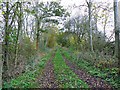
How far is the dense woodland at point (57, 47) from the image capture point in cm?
599

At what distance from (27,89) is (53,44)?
1555 cm

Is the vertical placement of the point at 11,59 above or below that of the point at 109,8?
below

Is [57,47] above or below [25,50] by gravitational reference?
below

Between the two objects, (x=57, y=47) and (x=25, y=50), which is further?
(x=57, y=47)

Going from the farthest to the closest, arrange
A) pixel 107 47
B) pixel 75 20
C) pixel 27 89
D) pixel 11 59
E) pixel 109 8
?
1. pixel 75 20
2. pixel 109 8
3. pixel 107 47
4. pixel 11 59
5. pixel 27 89

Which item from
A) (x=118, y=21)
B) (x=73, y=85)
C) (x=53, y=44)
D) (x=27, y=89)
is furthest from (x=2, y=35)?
(x=53, y=44)

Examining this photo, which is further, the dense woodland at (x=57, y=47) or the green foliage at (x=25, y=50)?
the green foliage at (x=25, y=50)

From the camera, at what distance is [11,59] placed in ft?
23.6

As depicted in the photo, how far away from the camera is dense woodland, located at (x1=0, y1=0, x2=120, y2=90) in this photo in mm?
5992

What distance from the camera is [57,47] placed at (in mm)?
21031

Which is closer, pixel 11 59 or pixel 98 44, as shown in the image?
pixel 11 59

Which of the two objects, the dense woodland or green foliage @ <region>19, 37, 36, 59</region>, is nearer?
the dense woodland

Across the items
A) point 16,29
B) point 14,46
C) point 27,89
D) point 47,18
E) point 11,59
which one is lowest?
A: point 27,89

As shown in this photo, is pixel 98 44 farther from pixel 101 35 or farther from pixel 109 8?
pixel 109 8
